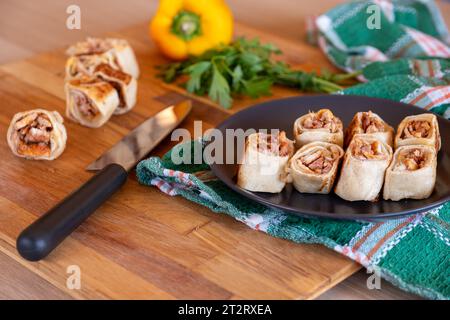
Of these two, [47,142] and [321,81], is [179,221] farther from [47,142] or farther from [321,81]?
[321,81]

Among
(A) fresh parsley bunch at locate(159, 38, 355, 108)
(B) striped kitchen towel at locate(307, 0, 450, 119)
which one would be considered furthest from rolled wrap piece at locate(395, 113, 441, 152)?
(A) fresh parsley bunch at locate(159, 38, 355, 108)

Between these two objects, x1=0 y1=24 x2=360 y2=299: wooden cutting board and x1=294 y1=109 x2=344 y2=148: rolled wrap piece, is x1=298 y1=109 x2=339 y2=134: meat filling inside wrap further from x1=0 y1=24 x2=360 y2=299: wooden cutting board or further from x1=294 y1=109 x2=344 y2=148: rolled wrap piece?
x1=0 y1=24 x2=360 y2=299: wooden cutting board

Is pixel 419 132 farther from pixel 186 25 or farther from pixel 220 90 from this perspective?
pixel 186 25

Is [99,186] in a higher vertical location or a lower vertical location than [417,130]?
lower

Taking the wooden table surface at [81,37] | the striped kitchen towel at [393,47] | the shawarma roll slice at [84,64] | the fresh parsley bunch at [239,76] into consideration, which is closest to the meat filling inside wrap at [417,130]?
the striped kitchen towel at [393,47]

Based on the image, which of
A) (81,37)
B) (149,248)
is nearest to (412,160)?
(149,248)
